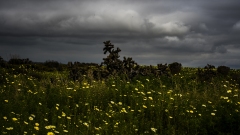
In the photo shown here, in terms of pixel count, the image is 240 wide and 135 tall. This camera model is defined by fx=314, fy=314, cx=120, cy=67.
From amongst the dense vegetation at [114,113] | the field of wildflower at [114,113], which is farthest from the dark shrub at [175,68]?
the field of wildflower at [114,113]

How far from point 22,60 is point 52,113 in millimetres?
23342

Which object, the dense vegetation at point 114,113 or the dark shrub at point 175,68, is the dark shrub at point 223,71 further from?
the dense vegetation at point 114,113

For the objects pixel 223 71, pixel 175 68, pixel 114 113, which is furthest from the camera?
pixel 223 71

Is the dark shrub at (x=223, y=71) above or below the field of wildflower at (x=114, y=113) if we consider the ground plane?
above

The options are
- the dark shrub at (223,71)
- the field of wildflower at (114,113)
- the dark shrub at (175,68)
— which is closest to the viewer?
the field of wildflower at (114,113)

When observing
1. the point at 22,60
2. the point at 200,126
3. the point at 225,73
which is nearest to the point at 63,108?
the point at 200,126

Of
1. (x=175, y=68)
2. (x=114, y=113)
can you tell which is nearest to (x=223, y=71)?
(x=175, y=68)

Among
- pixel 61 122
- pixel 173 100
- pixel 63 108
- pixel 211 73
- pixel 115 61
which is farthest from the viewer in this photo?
pixel 211 73

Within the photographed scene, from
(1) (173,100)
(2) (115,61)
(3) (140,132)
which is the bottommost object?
(3) (140,132)

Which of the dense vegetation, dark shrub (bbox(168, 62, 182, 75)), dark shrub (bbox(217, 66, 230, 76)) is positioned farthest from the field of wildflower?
dark shrub (bbox(217, 66, 230, 76))

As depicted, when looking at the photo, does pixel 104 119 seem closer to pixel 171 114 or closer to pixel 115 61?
pixel 171 114

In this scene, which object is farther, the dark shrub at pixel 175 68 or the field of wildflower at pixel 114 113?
the dark shrub at pixel 175 68

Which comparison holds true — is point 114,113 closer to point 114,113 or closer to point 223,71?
point 114,113

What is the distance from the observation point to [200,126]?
858 cm
